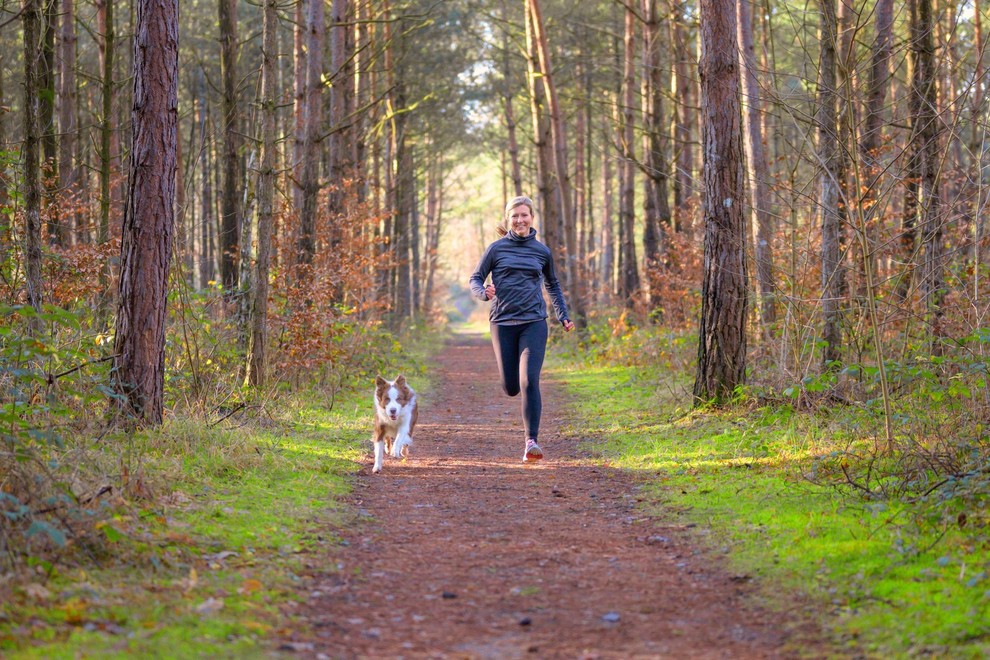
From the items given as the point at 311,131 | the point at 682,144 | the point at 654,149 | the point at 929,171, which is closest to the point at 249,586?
the point at 929,171

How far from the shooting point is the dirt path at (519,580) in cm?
Answer: 395

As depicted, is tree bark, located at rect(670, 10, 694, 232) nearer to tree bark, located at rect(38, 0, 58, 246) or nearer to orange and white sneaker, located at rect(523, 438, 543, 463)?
orange and white sneaker, located at rect(523, 438, 543, 463)

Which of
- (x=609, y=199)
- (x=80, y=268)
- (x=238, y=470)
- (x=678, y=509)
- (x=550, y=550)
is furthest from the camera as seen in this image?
(x=609, y=199)

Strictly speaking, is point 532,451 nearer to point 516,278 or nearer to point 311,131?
point 516,278

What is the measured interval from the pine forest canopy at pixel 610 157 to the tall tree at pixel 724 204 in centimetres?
2

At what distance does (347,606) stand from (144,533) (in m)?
1.36

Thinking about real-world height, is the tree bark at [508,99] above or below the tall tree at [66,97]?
above

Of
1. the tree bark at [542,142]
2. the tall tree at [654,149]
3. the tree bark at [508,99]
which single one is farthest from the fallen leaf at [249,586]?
the tree bark at [508,99]

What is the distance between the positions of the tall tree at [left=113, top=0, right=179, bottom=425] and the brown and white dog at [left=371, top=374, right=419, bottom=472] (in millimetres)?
1930

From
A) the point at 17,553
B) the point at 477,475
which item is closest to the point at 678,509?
the point at 477,475

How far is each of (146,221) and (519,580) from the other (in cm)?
481

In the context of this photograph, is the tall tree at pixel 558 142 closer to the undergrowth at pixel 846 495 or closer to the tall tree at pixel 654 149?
the tall tree at pixel 654 149

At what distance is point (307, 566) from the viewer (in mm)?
5035

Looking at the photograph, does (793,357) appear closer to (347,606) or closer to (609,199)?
(347,606)
